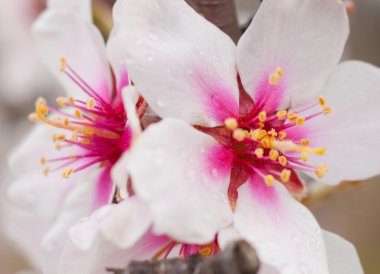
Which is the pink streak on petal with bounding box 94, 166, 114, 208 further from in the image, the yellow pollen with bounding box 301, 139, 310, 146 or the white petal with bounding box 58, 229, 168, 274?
the yellow pollen with bounding box 301, 139, 310, 146

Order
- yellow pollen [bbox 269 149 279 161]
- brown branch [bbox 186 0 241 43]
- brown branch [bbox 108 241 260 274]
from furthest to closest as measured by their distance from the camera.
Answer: brown branch [bbox 186 0 241 43]
yellow pollen [bbox 269 149 279 161]
brown branch [bbox 108 241 260 274]

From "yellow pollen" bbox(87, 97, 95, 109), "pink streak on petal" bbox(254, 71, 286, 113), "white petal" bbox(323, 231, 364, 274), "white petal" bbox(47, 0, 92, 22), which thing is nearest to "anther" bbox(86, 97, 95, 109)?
"yellow pollen" bbox(87, 97, 95, 109)

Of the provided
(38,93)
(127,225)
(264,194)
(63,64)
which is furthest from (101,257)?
(38,93)

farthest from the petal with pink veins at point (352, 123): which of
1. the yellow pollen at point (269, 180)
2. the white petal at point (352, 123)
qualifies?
the yellow pollen at point (269, 180)

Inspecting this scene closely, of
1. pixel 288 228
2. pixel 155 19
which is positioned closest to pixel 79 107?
pixel 155 19

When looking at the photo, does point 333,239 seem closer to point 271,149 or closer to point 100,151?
point 271,149

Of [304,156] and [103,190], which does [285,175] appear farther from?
[103,190]
